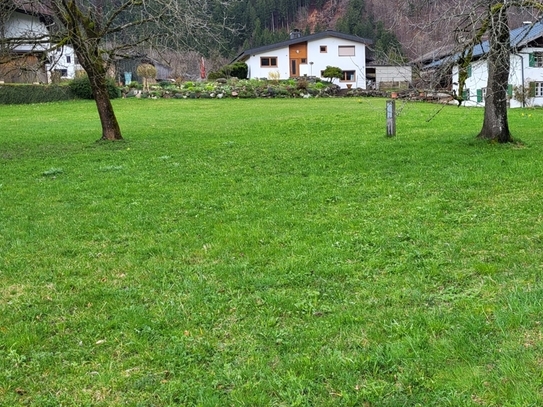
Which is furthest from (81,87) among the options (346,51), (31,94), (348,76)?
(346,51)

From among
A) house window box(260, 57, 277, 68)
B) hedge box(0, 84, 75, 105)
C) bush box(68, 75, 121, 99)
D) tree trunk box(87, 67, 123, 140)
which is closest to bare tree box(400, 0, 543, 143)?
tree trunk box(87, 67, 123, 140)

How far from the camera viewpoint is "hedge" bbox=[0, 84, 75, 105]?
3216cm

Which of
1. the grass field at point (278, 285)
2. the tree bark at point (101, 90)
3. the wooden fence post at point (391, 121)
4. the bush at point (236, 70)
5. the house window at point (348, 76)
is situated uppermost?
the bush at point (236, 70)

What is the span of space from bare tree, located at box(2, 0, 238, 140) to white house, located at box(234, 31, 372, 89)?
128 feet

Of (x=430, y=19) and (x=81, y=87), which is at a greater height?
(x=81, y=87)

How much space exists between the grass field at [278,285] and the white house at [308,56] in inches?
1761

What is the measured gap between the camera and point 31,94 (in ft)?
108

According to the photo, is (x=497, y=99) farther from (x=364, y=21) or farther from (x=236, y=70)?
(x=364, y=21)

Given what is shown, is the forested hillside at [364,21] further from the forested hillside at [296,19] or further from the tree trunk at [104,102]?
the tree trunk at [104,102]

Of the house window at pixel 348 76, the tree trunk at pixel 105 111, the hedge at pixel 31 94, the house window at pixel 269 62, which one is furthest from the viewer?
the house window at pixel 269 62

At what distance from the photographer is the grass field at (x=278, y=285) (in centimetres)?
300

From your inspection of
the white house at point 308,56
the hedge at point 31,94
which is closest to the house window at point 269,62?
the white house at point 308,56

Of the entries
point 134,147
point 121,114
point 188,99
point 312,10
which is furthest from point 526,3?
point 312,10

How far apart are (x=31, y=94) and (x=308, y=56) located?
94.0 ft
